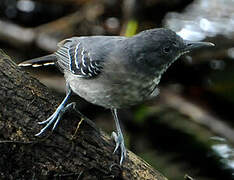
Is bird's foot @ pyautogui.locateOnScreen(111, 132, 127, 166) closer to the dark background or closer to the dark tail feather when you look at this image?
the dark tail feather

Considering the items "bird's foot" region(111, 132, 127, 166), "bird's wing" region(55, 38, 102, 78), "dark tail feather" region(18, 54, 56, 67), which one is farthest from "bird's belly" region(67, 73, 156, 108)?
"dark tail feather" region(18, 54, 56, 67)

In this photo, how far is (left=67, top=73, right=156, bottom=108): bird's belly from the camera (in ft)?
10.8

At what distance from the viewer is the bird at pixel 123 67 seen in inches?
130

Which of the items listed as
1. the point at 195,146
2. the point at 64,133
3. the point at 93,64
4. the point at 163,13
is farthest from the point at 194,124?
the point at 64,133

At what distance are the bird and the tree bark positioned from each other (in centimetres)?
10

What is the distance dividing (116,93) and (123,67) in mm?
200

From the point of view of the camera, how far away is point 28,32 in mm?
5965

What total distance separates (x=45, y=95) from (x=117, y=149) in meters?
0.56

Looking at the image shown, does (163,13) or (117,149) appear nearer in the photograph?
(117,149)

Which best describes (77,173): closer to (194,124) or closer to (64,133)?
(64,133)

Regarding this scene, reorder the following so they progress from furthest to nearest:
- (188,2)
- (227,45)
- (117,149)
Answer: (188,2) < (227,45) < (117,149)

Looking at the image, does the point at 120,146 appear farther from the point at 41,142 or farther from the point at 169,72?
the point at 169,72

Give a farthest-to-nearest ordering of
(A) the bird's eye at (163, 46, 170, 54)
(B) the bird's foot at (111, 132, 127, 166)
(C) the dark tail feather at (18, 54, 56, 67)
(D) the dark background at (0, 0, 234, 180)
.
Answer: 1. (D) the dark background at (0, 0, 234, 180)
2. (C) the dark tail feather at (18, 54, 56, 67)
3. (A) the bird's eye at (163, 46, 170, 54)
4. (B) the bird's foot at (111, 132, 127, 166)

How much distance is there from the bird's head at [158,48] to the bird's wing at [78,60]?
0.29 meters
